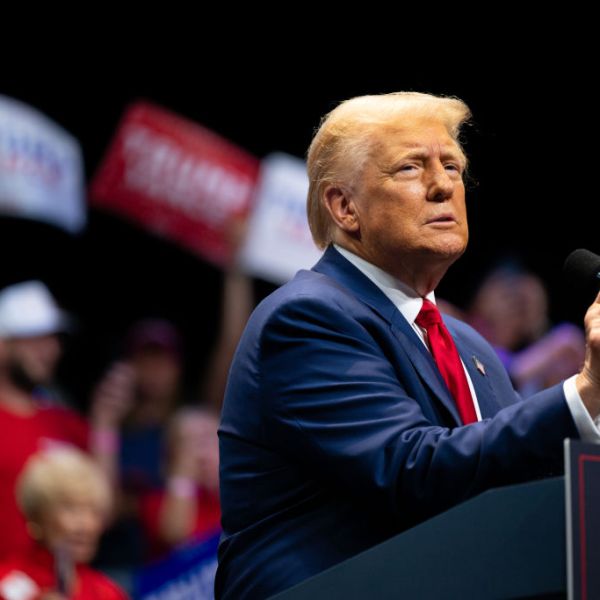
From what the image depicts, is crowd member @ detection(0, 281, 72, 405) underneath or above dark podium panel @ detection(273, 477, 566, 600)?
underneath

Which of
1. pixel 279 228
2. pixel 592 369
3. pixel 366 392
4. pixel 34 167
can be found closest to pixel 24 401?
pixel 34 167

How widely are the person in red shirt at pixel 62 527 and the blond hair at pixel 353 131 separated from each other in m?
1.91

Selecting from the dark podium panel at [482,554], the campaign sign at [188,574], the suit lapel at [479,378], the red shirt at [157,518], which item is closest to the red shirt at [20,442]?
the red shirt at [157,518]

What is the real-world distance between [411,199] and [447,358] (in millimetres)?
258

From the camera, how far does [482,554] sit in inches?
68.6

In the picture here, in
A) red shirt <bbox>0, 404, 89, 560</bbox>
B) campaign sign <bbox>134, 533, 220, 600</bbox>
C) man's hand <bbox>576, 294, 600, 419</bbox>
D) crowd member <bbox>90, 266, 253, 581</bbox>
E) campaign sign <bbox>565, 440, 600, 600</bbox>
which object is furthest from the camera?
crowd member <bbox>90, 266, 253, 581</bbox>

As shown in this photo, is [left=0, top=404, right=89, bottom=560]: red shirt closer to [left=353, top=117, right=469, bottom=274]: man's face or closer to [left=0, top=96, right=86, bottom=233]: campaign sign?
[left=0, top=96, right=86, bottom=233]: campaign sign

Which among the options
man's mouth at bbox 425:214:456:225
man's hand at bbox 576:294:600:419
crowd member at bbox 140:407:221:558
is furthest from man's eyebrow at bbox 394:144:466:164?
crowd member at bbox 140:407:221:558

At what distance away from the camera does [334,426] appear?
2016 mm

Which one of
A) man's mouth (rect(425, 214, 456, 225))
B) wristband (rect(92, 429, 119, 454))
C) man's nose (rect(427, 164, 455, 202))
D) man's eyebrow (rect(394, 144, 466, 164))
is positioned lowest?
wristband (rect(92, 429, 119, 454))

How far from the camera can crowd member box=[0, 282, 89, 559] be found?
15.2 ft

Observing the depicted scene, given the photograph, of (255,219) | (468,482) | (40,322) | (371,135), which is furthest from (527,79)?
(468,482)

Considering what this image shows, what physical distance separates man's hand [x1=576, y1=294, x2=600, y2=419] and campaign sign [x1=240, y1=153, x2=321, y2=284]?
3616 millimetres

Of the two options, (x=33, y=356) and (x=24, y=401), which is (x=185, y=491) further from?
(x=33, y=356)
